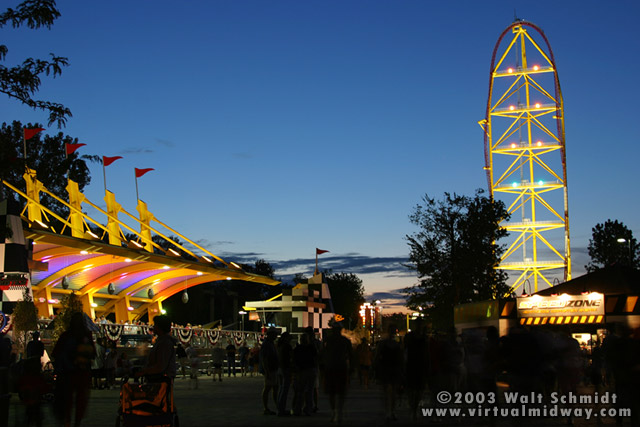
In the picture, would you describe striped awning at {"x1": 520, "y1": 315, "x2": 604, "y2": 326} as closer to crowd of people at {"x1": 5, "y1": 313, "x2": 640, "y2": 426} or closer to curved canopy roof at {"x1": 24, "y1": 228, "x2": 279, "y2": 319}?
crowd of people at {"x1": 5, "y1": 313, "x2": 640, "y2": 426}

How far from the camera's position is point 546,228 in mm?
65688

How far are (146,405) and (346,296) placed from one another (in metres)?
107

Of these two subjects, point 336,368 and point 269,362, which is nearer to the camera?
point 336,368

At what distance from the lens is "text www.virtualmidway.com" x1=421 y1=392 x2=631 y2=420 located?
38.5 feet

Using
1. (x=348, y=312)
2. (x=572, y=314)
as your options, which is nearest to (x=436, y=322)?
(x=572, y=314)

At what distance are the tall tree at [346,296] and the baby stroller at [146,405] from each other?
327 feet

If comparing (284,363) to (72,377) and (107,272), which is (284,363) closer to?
(72,377)

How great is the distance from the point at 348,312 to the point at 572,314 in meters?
83.3

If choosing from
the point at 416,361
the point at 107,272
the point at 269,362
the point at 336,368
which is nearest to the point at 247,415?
the point at 269,362

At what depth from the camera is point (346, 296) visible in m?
116

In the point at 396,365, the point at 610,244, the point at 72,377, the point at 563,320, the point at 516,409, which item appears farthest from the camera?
the point at 610,244

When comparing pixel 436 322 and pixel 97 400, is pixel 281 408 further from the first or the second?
pixel 436 322

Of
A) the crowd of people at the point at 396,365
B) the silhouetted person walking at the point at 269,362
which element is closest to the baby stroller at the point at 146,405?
the crowd of people at the point at 396,365

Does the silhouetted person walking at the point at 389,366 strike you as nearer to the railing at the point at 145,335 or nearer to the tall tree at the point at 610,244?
the railing at the point at 145,335
